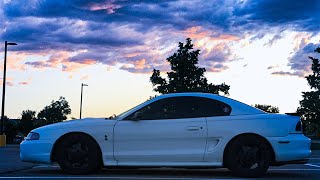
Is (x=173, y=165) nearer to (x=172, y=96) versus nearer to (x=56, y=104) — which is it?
(x=172, y=96)

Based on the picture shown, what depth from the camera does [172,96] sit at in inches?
397

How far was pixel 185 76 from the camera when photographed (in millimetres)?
54688

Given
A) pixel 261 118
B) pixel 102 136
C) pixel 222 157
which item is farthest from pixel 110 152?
pixel 261 118

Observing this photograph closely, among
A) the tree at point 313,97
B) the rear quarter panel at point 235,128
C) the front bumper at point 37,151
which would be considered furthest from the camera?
the tree at point 313,97

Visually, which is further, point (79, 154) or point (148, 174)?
point (148, 174)

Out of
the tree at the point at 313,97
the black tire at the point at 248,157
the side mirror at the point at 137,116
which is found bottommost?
the black tire at the point at 248,157

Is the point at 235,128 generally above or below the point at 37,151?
above

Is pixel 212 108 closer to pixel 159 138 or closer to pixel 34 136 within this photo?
pixel 159 138

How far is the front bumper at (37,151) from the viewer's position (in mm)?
9820

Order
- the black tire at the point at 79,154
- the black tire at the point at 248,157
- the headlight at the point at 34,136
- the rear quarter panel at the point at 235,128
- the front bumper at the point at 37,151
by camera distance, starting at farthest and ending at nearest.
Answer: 1. the headlight at the point at 34,136
2. the front bumper at the point at 37,151
3. the black tire at the point at 79,154
4. the rear quarter panel at the point at 235,128
5. the black tire at the point at 248,157

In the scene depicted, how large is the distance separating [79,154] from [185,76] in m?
45.2

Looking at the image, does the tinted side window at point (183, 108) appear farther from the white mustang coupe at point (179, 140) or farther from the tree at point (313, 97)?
the tree at point (313, 97)

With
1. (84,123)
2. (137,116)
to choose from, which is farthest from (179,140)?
(84,123)

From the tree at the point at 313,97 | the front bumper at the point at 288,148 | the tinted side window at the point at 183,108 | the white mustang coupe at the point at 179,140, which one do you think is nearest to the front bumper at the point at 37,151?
the white mustang coupe at the point at 179,140
